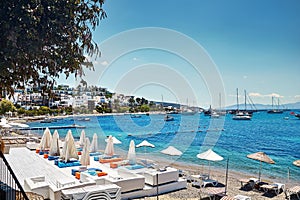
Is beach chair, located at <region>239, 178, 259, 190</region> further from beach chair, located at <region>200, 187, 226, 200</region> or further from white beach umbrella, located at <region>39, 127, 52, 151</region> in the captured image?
white beach umbrella, located at <region>39, 127, 52, 151</region>

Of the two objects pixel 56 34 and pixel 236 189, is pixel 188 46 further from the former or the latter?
pixel 56 34

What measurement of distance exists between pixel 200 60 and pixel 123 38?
265 inches

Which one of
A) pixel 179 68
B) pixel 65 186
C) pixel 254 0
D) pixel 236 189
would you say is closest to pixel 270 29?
pixel 254 0

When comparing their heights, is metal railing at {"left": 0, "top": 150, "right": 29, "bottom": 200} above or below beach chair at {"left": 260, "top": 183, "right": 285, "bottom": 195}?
above

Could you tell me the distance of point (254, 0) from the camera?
2423 cm

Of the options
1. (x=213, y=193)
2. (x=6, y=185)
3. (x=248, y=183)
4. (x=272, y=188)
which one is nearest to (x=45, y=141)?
(x=213, y=193)

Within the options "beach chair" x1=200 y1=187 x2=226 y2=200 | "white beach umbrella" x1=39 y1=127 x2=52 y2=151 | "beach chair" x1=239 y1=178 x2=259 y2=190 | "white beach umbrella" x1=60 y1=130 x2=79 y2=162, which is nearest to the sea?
"beach chair" x1=239 y1=178 x2=259 y2=190

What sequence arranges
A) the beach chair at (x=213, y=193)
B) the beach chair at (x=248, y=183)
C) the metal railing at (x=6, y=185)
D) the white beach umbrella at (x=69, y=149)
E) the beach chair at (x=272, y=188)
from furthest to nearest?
the white beach umbrella at (x=69, y=149) < the beach chair at (x=248, y=183) < the beach chair at (x=272, y=188) < the beach chair at (x=213, y=193) < the metal railing at (x=6, y=185)

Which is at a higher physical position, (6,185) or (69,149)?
(6,185)

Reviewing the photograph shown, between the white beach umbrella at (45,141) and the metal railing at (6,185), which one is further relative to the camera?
the white beach umbrella at (45,141)

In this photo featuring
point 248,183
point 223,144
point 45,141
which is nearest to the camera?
point 248,183

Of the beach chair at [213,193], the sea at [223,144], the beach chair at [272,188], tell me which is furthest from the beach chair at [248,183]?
the beach chair at [213,193]

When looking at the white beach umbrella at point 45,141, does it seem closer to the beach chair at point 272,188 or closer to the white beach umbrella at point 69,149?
the white beach umbrella at point 69,149

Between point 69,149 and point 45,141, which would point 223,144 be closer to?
point 45,141
